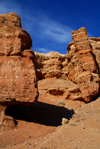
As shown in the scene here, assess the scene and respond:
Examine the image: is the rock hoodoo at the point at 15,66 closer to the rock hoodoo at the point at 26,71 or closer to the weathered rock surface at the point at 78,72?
the rock hoodoo at the point at 26,71

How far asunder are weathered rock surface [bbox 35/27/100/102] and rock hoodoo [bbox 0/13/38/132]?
29.7 feet

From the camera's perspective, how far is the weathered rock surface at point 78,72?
1496 cm

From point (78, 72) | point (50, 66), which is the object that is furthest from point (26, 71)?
point (50, 66)

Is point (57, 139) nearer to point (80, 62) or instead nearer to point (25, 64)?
point (25, 64)

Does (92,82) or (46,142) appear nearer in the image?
(46,142)

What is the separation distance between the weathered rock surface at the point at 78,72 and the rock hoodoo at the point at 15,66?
29.7 ft

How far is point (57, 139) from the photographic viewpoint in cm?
592

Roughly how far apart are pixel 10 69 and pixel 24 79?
1200 millimetres

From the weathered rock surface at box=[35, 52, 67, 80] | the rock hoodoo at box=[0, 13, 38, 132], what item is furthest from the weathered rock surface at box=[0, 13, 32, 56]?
the weathered rock surface at box=[35, 52, 67, 80]

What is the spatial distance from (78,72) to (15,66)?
12002 mm

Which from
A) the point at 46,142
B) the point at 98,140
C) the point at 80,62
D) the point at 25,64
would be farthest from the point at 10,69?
the point at 80,62

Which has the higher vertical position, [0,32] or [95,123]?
[0,32]

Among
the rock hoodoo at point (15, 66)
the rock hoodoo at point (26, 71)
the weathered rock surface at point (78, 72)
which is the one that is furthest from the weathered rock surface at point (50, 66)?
the rock hoodoo at point (15, 66)

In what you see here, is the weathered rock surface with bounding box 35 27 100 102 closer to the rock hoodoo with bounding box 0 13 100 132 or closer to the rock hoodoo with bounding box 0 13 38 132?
the rock hoodoo with bounding box 0 13 100 132
